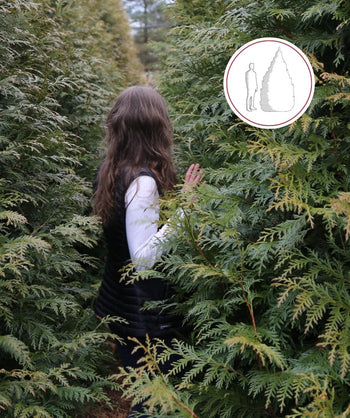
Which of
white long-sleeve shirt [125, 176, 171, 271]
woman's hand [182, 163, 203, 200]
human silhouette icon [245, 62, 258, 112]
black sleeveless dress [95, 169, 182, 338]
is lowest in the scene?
black sleeveless dress [95, 169, 182, 338]

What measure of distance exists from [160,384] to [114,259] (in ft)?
2.93

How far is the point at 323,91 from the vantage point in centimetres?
176

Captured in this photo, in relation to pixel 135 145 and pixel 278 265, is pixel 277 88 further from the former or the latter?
pixel 135 145

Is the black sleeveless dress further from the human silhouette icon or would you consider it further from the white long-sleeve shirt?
the human silhouette icon

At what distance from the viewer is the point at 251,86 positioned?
5.53 feet

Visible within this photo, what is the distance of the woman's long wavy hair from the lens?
2.18 metres

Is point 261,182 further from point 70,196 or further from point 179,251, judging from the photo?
point 70,196

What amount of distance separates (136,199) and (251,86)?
30.5 inches

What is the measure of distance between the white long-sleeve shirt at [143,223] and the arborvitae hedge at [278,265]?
0.12 meters

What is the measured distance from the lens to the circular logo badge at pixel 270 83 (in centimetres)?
162

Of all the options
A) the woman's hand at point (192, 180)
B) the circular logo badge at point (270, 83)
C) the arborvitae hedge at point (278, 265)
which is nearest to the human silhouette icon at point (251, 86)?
the circular logo badge at point (270, 83)

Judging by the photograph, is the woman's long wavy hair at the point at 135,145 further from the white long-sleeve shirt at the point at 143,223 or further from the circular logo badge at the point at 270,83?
the circular logo badge at the point at 270,83

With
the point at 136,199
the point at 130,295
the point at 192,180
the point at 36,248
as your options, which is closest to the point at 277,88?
the point at 192,180

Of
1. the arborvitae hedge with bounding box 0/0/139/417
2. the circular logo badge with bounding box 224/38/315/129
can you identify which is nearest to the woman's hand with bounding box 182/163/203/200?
the circular logo badge with bounding box 224/38/315/129
